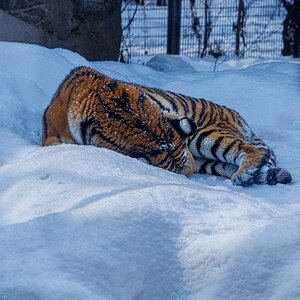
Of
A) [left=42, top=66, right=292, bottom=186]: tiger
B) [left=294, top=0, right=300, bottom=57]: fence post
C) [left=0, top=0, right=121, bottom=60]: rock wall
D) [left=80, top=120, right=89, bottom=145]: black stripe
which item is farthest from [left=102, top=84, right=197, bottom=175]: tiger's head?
[left=294, top=0, right=300, bottom=57]: fence post

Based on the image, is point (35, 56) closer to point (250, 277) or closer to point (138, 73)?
point (138, 73)

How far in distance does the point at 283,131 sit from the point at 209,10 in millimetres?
4589

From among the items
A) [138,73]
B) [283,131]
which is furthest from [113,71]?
[283,131]

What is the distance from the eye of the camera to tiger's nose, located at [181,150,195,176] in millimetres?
3883

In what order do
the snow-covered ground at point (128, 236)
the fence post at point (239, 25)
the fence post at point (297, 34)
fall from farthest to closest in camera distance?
the fence post at point (239, 25) → the fence post at point (297, 34) → the snow-covered ground at point (128, 236)

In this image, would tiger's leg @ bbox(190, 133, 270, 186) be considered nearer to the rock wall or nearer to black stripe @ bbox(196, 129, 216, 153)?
black stripe @ bbox(196, 129, 216, 153)

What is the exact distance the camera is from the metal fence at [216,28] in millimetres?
9367

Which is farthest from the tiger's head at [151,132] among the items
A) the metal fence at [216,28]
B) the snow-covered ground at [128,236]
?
the metal fence at [216,28]

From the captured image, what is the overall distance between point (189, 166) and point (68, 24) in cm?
314

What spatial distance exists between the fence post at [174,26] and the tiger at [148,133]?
4.49 meters

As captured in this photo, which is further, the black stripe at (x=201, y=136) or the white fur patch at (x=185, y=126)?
the black stripe at (x=201, y=136)

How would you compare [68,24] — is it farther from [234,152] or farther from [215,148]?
[234,152]

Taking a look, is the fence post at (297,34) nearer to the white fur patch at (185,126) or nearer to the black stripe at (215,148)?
the black stripe at (215,148)

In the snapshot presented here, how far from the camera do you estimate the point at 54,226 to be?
2.35 meters
